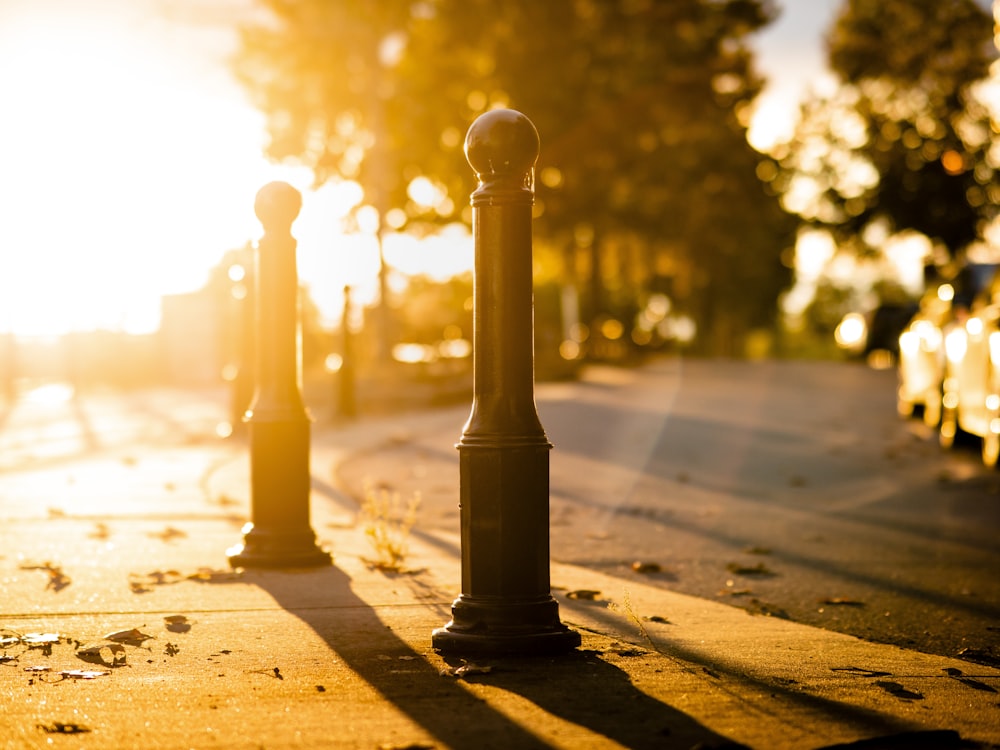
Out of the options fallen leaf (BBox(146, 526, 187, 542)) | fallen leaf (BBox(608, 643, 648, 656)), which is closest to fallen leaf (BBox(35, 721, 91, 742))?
fallen leaf (BBox(608, 643, 648, 656))

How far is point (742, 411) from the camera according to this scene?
22984 millimetres

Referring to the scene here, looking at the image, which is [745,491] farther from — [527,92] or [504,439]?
[527,92]

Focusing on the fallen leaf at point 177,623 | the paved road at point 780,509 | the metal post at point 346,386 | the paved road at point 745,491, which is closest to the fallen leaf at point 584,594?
the paved road at point 745,491

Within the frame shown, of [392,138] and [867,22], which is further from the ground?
[867,22]

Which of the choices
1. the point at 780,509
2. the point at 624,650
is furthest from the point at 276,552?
the point at 780,509

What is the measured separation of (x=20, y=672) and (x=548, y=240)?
121 ft

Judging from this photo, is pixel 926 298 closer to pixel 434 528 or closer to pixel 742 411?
pixel 742 411

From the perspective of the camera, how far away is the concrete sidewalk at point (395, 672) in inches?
181

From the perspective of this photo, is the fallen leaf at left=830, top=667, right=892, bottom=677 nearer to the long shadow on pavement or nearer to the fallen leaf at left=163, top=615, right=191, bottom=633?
the long shadow on pavement

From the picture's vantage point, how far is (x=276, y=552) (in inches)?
322

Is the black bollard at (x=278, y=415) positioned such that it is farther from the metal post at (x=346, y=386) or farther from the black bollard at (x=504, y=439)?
the metal post at (x=346, y=386)

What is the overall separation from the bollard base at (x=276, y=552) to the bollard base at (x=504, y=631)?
97.6 inches

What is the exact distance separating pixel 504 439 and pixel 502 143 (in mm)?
1091

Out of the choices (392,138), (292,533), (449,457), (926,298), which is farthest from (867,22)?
(292,533)
